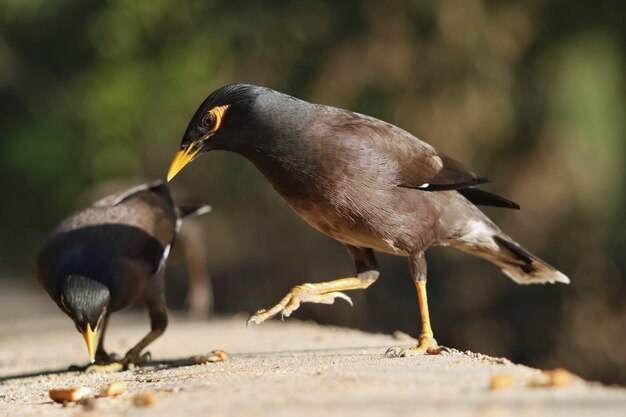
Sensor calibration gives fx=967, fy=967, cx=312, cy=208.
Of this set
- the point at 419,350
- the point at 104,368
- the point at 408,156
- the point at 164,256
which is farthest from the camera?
the point at 164,256

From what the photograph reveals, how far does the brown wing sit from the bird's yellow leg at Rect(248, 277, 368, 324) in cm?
67

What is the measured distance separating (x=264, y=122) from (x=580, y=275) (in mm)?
7223

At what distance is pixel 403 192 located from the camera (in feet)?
17.9

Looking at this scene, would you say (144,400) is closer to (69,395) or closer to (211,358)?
(69,395)

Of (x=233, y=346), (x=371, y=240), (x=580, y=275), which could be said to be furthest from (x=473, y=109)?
(x=371, y=240)

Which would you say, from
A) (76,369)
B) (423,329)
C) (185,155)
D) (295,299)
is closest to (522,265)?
(423,329)

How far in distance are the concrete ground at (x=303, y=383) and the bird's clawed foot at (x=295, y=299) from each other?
9.9 inches

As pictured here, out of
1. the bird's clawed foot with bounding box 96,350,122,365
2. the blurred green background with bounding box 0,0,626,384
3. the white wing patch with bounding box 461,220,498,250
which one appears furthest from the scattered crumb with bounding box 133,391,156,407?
the blurred green background with bounding box 0,0,626,384

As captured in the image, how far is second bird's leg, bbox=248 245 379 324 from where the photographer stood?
5110 millimetres

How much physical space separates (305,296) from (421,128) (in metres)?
7.40

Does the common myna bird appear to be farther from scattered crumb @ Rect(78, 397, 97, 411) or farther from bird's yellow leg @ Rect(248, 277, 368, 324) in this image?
scattered crumb @ Rect(78, 397, 97, 411)

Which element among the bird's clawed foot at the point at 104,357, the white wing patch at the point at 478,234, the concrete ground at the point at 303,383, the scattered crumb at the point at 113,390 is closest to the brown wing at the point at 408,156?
the white wing patch at the point at 478,234

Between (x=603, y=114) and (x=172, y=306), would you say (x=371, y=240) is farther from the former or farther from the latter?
(x=172, y=306)

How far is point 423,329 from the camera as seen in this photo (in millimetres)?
5352
